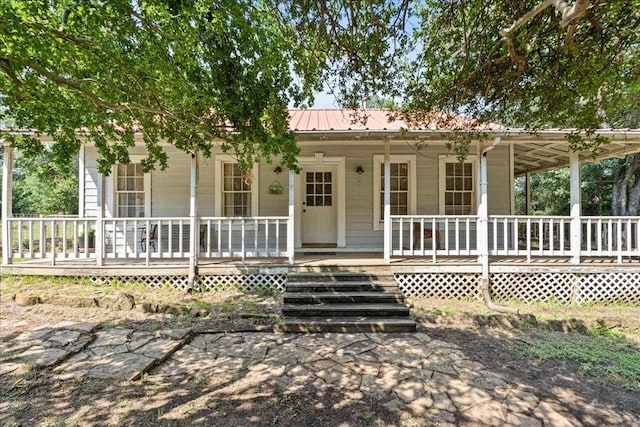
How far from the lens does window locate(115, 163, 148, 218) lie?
8.22m

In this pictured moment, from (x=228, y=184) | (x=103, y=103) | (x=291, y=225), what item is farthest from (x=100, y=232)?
(x=291, y=225)

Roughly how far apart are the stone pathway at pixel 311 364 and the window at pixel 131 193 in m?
4.13

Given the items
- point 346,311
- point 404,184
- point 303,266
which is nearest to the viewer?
point 346,311

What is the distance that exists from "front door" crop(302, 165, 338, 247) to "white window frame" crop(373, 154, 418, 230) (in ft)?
3.46

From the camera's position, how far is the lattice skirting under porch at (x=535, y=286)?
20.9 feet

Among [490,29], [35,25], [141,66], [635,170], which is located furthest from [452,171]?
[635,170]

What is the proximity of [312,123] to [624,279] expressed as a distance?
741cm

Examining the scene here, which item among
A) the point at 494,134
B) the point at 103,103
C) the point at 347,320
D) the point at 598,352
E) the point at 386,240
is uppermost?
the point at 494,134

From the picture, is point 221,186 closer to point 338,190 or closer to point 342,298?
point 338,190

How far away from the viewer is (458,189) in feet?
27.2

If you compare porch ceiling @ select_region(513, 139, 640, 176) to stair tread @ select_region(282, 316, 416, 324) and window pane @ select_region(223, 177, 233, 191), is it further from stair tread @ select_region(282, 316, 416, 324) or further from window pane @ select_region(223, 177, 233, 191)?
window pane @ select_region(223, 177, 233, 191)

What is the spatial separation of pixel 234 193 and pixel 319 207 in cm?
215

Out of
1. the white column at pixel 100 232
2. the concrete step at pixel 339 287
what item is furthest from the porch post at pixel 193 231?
the concrete step at pixel 339 287

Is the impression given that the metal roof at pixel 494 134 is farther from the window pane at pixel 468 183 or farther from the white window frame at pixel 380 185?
the window pane at pixel 468 183
